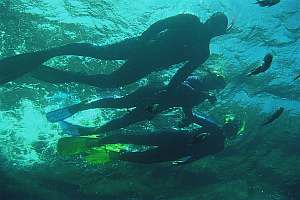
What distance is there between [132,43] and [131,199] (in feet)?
51.3

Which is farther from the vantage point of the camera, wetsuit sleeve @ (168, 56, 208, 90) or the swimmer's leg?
wetsuit sleeve @ (168, 56, 208, 90)

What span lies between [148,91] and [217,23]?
9.05 feet

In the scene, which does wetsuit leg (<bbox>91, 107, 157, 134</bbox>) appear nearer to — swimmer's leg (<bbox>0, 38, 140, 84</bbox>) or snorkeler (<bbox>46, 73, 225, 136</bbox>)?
snorkeler (<bbox>46, 73, 225, 136</bbox>)

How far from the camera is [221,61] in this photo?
45.0 ft

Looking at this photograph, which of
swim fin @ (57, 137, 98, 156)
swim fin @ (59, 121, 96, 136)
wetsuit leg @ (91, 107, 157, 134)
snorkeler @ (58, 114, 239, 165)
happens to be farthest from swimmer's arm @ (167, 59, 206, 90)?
swim fin @ (57, 137, 98, 156)

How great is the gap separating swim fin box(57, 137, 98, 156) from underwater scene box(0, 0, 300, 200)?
0.03 meters

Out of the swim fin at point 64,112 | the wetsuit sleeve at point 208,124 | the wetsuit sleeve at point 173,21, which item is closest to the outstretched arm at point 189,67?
the wetsuit sleeve at point 173,21

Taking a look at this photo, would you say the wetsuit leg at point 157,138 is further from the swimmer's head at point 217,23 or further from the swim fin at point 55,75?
the swimmer's head at point 217,23

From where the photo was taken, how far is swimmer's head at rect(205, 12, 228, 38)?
9258 millimetres

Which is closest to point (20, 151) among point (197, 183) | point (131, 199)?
point (131, 199)

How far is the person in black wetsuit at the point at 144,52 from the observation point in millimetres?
9000

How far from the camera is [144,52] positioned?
9.36 metres

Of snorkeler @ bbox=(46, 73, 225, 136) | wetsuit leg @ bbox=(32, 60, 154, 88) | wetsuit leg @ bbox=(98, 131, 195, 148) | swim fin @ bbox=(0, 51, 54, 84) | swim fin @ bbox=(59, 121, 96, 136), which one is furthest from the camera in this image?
wetsuit leg @ bbox=(98, 131, 195, 148)

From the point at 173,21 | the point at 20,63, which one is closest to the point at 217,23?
the point at 173,21
